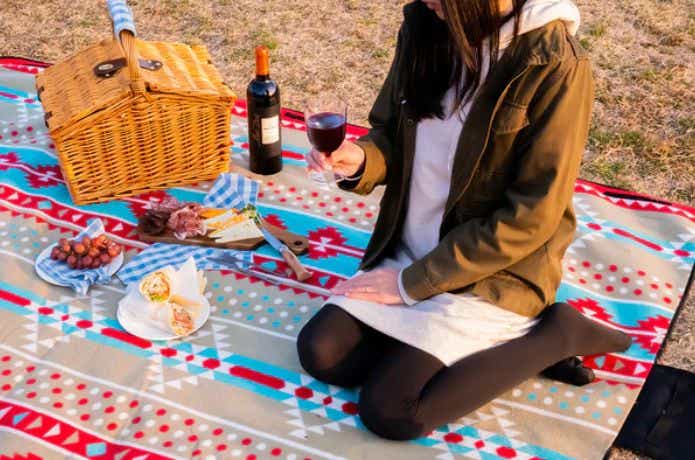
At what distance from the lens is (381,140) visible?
233cm

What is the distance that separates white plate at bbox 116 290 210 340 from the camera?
8.06 feet

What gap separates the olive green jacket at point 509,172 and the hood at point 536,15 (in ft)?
0.07

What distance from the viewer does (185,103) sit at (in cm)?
302

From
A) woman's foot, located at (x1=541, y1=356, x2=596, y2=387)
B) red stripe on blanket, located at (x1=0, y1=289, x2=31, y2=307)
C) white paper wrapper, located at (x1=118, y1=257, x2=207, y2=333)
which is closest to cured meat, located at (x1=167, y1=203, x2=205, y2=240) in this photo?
white paper wrapper, located at (x1=118, y1=257, x2=207, y2=333)

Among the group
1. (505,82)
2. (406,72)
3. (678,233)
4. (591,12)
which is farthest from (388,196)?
(591,12)

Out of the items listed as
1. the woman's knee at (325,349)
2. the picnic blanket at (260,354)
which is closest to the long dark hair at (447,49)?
the woman's knee at (325,349)

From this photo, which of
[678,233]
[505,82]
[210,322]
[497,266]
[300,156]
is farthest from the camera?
[300,156]

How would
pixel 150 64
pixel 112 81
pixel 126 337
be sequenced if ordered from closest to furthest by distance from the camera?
pixel 126 337 < pixel 112 81 < pixel 150 64

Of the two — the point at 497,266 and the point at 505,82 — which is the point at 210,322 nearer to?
the point at 497,266

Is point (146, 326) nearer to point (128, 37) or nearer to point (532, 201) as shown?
point (128, 37)

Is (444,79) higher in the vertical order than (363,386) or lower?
higher

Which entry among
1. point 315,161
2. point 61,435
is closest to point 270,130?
point 315,161

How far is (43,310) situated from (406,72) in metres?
1.46

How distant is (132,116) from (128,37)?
32 centimetres
